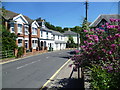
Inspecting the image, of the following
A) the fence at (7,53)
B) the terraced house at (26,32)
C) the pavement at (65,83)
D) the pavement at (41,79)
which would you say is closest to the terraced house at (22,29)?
the terraced house at (26,32)

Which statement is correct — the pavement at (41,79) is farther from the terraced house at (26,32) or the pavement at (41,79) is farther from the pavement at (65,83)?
the terraced house at (26,32)

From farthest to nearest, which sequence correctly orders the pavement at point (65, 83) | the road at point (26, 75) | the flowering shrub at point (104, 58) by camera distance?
1. the road at point (26, 75)
2. the pavement at point (65, 83)
3. the flowering shrub at point (104, 58)

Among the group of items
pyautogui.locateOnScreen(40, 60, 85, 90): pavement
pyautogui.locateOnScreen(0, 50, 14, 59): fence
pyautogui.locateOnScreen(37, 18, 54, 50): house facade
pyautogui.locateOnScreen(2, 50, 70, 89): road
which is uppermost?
pyautogui.locateOnScreen(37, 18, 54, 50): house facade

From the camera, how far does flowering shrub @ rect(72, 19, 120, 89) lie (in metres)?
3.72

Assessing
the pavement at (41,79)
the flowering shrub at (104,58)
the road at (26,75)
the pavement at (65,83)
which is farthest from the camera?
the road at (26,75)

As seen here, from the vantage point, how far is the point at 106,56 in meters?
4.61

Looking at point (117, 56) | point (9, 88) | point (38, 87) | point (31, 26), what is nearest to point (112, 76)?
point (117, 56)

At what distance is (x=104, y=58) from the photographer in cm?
475

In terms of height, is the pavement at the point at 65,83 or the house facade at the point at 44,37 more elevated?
the house facade at the point at 44,37

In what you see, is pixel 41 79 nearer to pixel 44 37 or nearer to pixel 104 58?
pixel 104 58

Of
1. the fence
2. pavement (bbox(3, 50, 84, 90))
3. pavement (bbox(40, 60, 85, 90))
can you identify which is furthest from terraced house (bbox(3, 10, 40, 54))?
pavement (bbox(40, 60, 85, 90))

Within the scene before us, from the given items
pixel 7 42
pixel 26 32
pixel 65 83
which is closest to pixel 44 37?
pixel 26 32

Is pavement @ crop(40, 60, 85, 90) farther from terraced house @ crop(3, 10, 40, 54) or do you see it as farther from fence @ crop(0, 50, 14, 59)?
terraced house @ crop(3, 10, 40, 54)

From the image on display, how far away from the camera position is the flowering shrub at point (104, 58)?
372 cm
